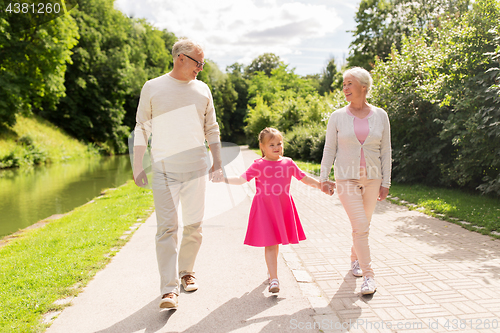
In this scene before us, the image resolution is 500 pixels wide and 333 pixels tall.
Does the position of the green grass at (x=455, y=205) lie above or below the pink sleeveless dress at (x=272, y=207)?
below

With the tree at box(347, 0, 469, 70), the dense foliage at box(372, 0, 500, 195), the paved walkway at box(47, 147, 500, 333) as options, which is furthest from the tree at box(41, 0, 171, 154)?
the paved walkway at box(47, 147, 500, 333)

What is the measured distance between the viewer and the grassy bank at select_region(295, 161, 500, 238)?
21.5ft

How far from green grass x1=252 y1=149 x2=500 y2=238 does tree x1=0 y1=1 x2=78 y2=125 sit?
24.7m

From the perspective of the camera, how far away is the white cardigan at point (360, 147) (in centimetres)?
389

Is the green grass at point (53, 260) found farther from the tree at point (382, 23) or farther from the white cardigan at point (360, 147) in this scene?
the tree at point (382, 23)

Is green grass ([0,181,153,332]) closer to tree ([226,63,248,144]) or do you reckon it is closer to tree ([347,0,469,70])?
tree ([347,0,469,70])

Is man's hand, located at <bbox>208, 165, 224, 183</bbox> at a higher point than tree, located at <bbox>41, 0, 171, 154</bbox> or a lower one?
lower

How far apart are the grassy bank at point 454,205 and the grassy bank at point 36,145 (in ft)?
77.0

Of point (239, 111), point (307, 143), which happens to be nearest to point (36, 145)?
point (307, 143)

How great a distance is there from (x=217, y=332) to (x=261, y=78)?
51.7m

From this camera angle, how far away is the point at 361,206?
3.89 metres

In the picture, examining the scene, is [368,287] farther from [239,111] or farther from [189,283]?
[239,111]

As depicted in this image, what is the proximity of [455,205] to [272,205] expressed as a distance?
5933mm

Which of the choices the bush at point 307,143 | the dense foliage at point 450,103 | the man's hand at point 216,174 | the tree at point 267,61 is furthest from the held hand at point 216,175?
the tree at point 267,61
